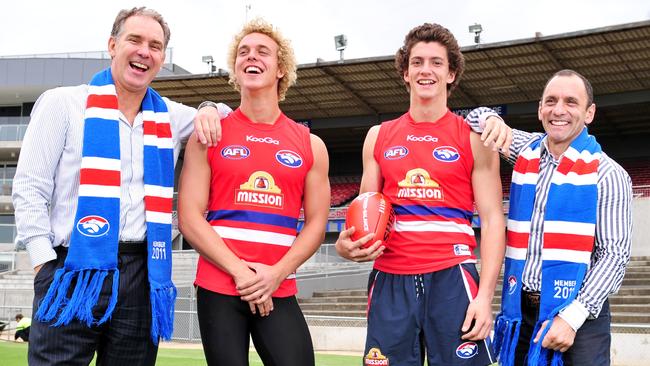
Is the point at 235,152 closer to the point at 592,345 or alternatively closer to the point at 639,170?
the point at 592,345

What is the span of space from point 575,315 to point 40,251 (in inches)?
104

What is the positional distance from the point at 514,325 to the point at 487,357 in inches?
16.0

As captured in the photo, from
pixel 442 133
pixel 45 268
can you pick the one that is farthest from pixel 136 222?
pixel 442 133

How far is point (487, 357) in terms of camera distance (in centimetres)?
356

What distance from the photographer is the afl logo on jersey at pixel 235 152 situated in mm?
3803

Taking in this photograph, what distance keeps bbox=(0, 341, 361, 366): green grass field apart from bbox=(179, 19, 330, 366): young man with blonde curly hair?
764 cm

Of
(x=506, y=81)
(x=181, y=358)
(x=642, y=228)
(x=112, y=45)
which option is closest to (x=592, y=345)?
(x=112, y=45)

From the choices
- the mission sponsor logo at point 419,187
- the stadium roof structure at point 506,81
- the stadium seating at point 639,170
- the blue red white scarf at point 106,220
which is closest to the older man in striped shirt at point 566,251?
the mission sponsor logo at point 419,187

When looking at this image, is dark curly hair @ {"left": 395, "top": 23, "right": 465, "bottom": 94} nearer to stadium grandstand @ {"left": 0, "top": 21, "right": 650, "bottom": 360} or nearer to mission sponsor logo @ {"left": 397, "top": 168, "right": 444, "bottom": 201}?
mission sponsor logo @ {"left": 397, "top": 168, "right": 444, "bottom": 201}

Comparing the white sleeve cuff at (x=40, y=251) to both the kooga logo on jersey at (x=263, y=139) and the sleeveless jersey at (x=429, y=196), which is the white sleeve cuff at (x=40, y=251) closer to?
the kooga logo on jersey at (x=263, y=139)

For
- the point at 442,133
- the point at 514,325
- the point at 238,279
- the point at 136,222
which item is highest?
the point at 442,133

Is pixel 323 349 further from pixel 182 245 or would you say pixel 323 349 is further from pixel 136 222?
pixel 182 245

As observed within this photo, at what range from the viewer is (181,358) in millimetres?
12070

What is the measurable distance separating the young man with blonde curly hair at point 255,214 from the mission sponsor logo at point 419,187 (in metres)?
0.49
